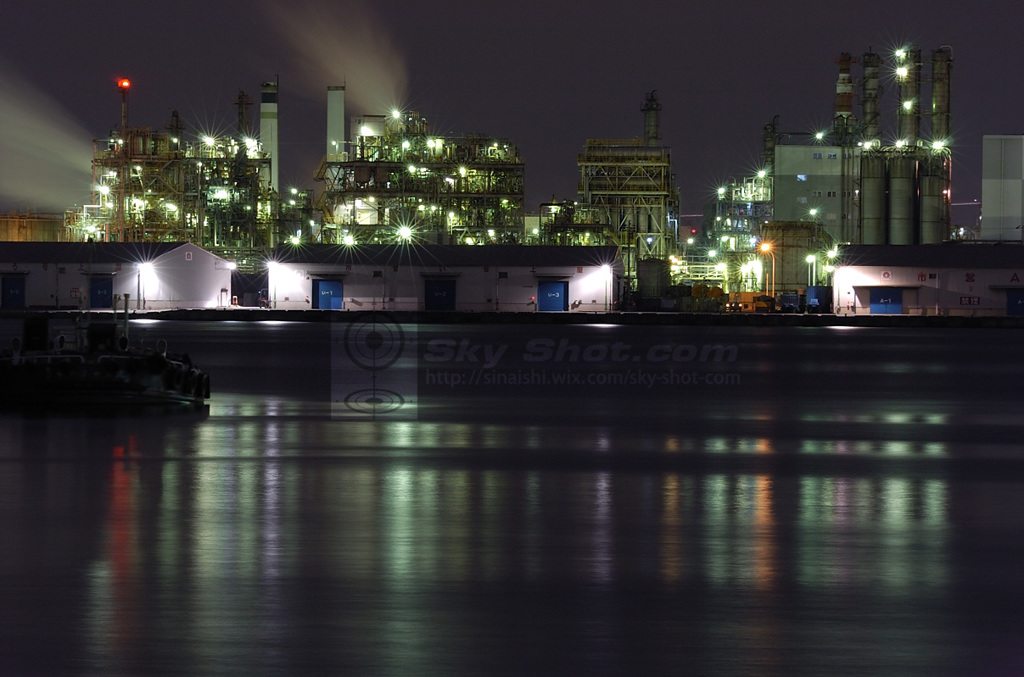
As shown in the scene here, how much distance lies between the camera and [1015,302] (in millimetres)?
63656

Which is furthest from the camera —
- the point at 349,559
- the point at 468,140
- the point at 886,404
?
the point at 468,140

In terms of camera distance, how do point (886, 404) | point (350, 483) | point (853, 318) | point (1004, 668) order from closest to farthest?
point (1004, 668), point (350, 483), point (886, 404), point (853, 318)

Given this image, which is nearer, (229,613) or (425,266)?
(229,613)

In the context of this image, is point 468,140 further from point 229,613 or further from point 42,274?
point 229,613

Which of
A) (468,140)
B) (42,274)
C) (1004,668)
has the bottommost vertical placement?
(1004,668)

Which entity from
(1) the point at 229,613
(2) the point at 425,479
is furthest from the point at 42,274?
(1) the point at 229,613

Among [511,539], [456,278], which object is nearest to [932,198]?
[456,278]

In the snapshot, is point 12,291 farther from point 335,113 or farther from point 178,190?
point 335,113

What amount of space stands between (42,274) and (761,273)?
140ft

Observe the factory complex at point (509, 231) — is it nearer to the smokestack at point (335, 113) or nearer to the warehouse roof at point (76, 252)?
the warehouse roof at point (76, 252)

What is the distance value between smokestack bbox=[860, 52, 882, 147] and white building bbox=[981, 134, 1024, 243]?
321 inches

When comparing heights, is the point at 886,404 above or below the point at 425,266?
below

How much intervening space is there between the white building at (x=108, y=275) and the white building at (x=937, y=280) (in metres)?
34.9

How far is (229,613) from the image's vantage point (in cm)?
770
